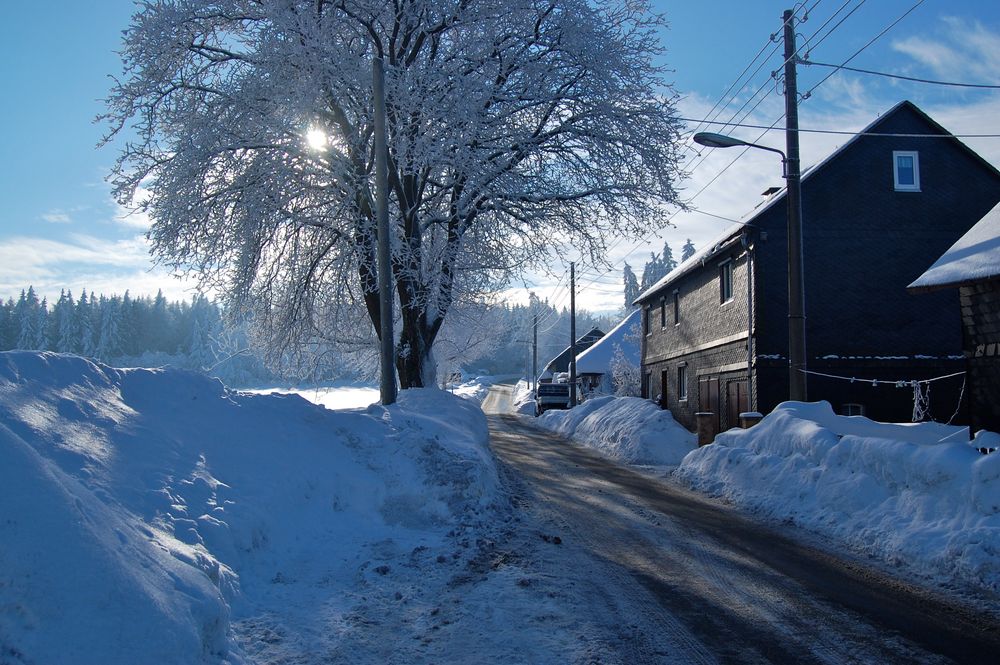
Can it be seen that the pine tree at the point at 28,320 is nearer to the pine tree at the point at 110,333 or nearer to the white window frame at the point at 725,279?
the pine tree at the point at 110,333

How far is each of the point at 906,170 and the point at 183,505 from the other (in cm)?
2137

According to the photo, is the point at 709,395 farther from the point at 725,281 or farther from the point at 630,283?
the point at 630,283

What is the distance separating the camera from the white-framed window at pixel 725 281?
21.2m

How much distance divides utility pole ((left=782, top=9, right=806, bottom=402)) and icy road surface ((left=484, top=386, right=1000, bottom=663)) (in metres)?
4.01

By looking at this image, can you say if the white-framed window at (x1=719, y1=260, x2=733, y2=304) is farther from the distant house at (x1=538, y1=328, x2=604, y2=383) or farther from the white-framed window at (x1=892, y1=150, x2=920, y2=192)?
the distant house at (x1=538, y1=328, x2=604, y2=383)

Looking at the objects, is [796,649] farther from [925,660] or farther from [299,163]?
[299,163]

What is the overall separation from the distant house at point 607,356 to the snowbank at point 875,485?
128 feet

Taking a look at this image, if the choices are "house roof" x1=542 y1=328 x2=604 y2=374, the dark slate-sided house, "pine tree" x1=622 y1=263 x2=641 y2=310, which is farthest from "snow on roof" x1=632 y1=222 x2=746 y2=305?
"pine tree" x1=622 y1=263 x2=641 y2=310

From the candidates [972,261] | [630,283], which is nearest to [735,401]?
[972,261]

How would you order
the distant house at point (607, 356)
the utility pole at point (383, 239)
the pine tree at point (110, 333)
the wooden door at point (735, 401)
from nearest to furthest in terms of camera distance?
the utility pole at point (383, 239)
the wooden door at point (735, 401)
the pine tree at point (110, 333)
the distant house at point (607, 356)

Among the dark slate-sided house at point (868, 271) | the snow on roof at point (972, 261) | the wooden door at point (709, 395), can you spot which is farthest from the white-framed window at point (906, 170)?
the snow on roof at point (972, 261)

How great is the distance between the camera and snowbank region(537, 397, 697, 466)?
18.2m

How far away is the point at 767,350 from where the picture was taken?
18.7m

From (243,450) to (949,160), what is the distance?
21244mm
